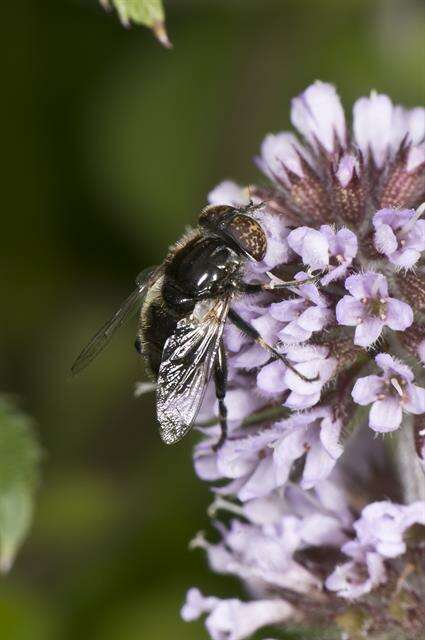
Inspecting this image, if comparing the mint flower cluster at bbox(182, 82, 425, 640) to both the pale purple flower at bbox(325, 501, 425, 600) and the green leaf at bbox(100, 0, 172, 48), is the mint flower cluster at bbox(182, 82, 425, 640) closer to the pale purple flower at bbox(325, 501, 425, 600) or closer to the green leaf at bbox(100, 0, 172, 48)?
the pale purple flower at bbox(325, 501, 425, 600)

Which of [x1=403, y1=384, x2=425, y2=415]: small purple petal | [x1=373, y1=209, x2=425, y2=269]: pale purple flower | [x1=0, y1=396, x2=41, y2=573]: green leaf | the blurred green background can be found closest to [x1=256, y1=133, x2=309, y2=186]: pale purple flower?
[x1=373, y1=209, x2=425, y2=269]: pale purple flower

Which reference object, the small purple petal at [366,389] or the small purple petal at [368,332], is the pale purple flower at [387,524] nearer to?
the small purple petal at [366,389]

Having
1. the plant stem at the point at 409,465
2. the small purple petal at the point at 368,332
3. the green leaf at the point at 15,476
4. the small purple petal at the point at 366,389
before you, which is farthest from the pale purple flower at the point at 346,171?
the green leaf at the point at 15,476

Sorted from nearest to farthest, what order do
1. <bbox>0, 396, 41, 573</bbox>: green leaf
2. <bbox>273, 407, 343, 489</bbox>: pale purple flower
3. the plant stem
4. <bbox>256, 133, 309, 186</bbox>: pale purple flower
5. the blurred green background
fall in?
<bbox>273, 407, 343, 489</bbox>: pale purple flower < the plant stem < <bbox>256, 133, 309, 186</bbox>: pale purple flower < <bbox>0, 396, 41, 573</bbox>: green leaf < the blurred green background

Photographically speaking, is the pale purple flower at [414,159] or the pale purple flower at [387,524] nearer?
the pale purple flower at [387,524]

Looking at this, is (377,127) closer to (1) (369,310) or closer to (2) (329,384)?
(1) (369,310)

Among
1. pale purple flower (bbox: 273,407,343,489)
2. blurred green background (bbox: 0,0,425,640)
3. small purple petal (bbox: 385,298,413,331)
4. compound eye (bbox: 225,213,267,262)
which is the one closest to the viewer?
small purple petal (bbox: 385,298,413,331)

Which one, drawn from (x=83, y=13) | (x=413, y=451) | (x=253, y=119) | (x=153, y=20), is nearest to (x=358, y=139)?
(x=153, y=20)
